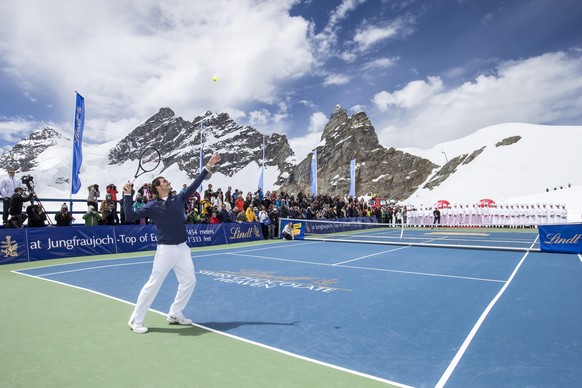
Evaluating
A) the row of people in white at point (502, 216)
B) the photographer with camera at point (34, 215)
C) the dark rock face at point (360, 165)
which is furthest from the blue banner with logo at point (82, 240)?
the dark rock face at point (360, 165)

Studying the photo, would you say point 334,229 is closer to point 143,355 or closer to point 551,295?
point 551,295

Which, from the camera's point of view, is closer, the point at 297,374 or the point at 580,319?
the point at 297,374

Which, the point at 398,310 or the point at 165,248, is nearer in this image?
the point at 165,248

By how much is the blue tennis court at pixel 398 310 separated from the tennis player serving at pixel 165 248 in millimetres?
823

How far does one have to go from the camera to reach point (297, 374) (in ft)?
14.2

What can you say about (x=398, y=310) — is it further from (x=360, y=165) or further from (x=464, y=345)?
(x=360, y=165)

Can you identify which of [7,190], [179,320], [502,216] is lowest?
[179,320]

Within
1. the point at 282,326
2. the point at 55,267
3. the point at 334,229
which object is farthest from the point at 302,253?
the point at 334,229

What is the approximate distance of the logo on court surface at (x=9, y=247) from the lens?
12.8m

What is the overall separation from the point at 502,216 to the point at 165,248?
41.4 meters

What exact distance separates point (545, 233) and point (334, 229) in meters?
16.1

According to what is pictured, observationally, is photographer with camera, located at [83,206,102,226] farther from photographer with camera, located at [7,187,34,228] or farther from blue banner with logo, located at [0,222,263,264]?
photographer with camera, located at [7,187,34,228]

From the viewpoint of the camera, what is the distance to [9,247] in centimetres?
1295

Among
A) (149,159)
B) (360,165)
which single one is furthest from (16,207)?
(360,165)
